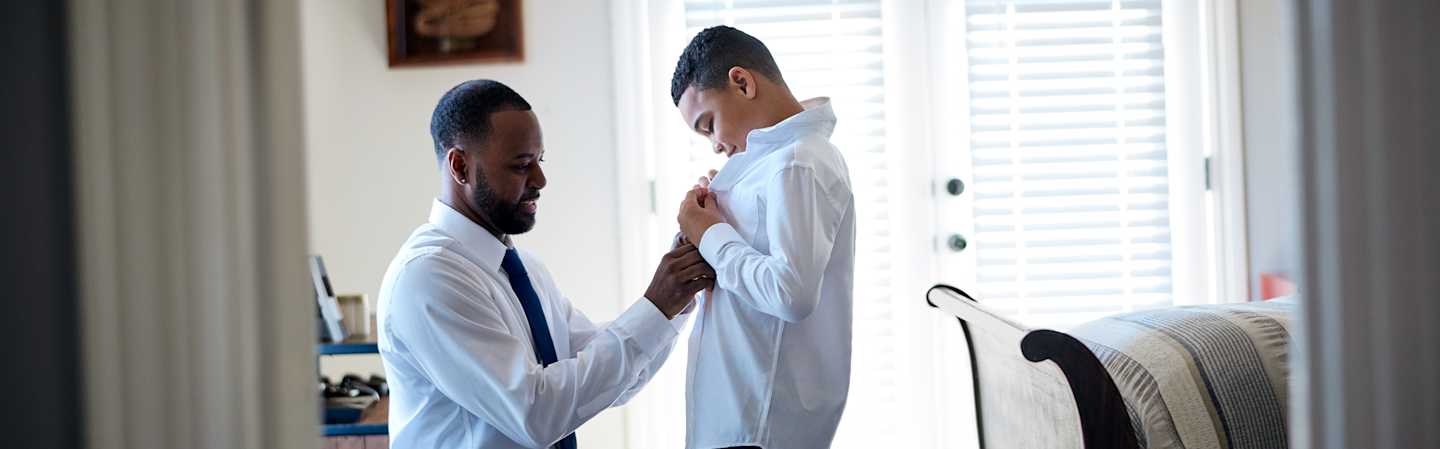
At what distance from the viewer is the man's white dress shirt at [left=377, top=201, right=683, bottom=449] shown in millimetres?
1561

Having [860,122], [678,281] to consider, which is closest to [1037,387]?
[678,281]

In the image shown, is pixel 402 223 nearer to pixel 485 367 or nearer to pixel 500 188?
pixel 500 188

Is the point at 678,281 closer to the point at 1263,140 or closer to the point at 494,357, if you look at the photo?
the point at 494,357

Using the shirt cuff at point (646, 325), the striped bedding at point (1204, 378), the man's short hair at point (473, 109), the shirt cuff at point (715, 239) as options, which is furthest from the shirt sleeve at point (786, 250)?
the striped bedding at point (1204, 378)

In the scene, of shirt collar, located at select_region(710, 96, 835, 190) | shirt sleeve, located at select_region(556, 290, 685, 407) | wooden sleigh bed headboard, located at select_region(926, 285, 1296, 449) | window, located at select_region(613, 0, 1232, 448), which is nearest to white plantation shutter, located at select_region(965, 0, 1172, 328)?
window, located at select_region(613, 0, 1232, 448)

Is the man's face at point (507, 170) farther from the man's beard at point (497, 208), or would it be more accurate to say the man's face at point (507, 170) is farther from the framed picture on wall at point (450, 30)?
the framed picture on wall at point (450, 30)

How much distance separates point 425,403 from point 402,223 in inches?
76.1

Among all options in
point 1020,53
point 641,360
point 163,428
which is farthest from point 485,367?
point 1020,53

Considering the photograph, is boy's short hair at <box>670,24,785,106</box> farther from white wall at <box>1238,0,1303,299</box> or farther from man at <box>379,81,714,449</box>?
white wall at <box>1238,0,1303,299</box>

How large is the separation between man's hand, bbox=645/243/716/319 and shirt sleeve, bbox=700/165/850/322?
0.05 meters

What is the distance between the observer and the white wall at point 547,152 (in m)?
3.46

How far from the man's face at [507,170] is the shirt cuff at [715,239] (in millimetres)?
282

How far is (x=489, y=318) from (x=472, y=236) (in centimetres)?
18

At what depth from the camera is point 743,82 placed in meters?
1.77
